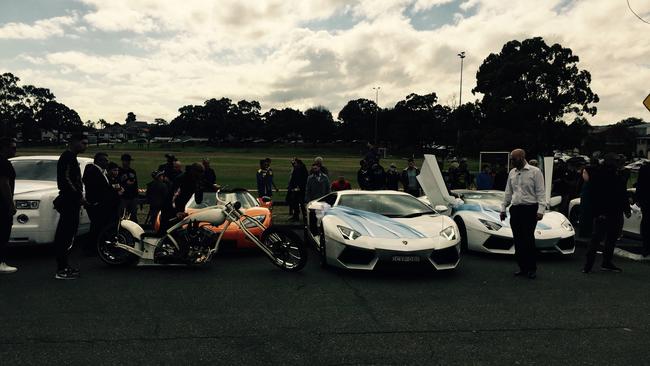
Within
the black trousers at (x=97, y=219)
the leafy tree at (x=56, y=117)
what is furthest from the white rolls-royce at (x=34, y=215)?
the leafy tree at (x=56, y=117)

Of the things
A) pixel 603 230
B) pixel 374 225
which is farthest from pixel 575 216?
pixel 374 225

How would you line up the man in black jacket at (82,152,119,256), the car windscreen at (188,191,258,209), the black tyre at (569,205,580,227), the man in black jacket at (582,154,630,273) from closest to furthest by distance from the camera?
the man in black jacket at (582,154,630,273), the man in black jacket at (82,152,119,256), the car windscreen at (188,191,258,209), the black tyre at (569,205,580,227)

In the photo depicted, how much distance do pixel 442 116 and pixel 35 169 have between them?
106 metres

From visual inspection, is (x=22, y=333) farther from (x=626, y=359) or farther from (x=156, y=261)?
(x=626, y=359)

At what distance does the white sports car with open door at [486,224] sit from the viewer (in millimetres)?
8102

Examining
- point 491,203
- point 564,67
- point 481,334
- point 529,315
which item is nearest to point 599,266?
point 491,203

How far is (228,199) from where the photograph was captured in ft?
31.2

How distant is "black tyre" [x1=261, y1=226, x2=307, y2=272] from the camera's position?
23.0 ft

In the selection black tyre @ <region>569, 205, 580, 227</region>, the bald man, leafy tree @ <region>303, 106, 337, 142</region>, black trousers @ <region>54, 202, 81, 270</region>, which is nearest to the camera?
black trousers @ <region>54, 202, 81, 270</region>

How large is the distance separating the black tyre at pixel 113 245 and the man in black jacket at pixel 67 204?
23.0 inches

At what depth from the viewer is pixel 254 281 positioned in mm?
6535

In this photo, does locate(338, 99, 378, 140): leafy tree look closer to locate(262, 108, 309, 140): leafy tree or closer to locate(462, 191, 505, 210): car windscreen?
locate(262, 108, 309, 140): leafy tree

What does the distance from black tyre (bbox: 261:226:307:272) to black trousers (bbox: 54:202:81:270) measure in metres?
2.49

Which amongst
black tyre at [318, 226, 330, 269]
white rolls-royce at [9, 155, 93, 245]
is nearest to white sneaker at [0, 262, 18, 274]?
white rolls-royce at [9, 155, 93, 245]
